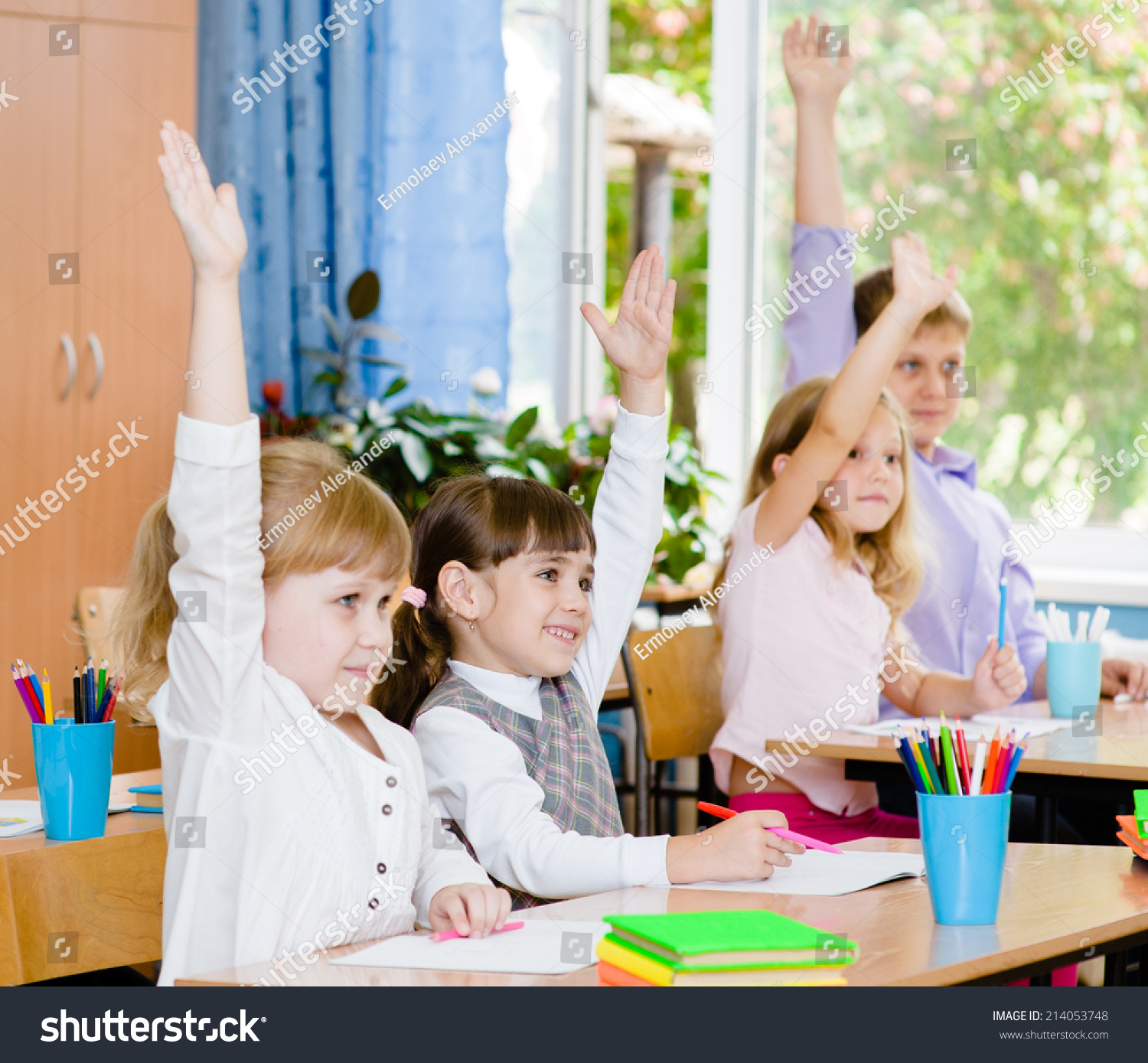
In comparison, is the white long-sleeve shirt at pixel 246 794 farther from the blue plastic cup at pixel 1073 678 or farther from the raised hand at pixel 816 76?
the raised hand at pixel 816 76

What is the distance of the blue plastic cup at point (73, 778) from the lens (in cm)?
152

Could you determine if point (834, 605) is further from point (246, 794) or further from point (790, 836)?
point (246, 794)

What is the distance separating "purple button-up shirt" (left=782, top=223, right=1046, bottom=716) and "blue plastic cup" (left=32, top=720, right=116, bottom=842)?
1.53 m

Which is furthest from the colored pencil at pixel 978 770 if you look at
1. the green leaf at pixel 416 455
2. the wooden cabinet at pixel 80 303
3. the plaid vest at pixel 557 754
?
the green leaf at pixel 416 455

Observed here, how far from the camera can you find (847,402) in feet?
7.09

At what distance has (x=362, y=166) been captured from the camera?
12.9ft

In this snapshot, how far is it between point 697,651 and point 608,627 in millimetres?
637

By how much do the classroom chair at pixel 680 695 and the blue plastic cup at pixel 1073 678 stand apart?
57 centimetres

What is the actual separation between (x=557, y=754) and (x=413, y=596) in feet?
0.83

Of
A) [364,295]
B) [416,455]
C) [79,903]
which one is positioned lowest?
[79,903]

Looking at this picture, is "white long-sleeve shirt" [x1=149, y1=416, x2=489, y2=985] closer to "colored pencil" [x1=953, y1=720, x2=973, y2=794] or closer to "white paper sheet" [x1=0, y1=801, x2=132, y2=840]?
"white paper sheet" [x1=0, y1=801, x2=132, y2=840]

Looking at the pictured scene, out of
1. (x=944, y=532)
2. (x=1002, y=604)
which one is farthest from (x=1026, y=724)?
(x=944, y=532)
